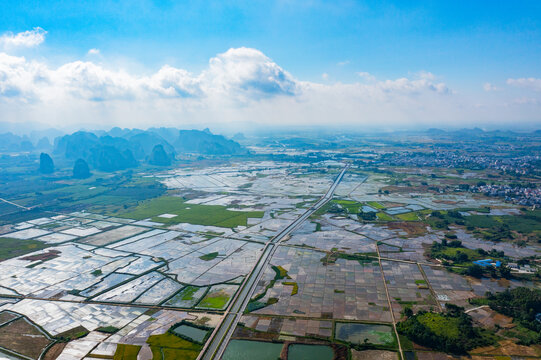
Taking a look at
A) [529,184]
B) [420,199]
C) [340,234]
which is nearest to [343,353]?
[340,234]

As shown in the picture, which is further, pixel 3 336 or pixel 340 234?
pixel 340 234

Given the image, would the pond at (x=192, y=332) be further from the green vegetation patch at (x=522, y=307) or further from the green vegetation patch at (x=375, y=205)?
the green vegetation patch at (x=375, y=205)

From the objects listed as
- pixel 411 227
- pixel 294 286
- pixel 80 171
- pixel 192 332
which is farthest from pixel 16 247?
pixel 80 171

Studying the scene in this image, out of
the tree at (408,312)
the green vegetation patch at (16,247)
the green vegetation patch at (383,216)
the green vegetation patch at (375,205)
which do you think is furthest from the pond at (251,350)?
the green vegetation patch at (375,205)

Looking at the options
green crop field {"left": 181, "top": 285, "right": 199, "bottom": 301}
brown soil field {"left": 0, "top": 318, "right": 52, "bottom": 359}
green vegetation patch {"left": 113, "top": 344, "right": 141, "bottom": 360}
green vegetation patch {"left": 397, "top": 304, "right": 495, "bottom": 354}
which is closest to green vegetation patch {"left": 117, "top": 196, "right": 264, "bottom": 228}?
green crop field {"left": 181, "top": 285, "right": 199, "bottom": 301}

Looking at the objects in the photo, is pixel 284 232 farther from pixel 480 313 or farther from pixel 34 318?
pixel 34 318
